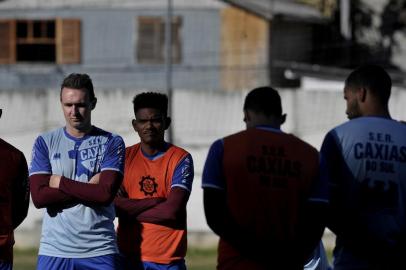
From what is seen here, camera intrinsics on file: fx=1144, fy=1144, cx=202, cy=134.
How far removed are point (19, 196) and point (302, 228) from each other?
7.60ft

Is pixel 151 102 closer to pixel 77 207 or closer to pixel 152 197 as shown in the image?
pixel 152 197

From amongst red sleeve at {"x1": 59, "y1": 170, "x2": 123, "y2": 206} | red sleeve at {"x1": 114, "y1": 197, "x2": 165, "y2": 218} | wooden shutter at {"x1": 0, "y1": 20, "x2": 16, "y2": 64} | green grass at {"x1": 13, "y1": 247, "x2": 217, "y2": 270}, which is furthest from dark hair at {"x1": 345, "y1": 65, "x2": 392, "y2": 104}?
wooden shutter at {"x1": 0, "y1": 20, "x2": 16, "y2": 64}

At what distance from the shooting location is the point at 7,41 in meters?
31.8

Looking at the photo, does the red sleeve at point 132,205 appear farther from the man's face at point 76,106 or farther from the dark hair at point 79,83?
the dark hair at point 79,83

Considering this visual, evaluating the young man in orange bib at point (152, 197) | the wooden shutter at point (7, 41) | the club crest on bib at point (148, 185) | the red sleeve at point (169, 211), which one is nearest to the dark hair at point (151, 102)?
the young man in orange bib at point (152, 197)

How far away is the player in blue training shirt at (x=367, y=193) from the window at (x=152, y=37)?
79.8ft

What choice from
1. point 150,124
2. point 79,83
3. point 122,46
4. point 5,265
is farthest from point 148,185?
point 122,46

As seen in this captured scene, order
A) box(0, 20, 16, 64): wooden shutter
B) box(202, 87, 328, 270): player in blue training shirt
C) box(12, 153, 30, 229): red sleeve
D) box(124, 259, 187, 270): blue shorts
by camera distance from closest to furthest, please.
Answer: box(202, 87, 328, 270): player in blue training shirt
box(12, 153, 30, 229): red sleeve
box(124, 259, 187, 270): blue shorts
box(0, 20, 16, 64): wooden shutter

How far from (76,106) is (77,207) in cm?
77

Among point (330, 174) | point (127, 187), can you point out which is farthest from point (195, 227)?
point (330, 174)

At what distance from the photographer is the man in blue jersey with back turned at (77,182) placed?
8695mm

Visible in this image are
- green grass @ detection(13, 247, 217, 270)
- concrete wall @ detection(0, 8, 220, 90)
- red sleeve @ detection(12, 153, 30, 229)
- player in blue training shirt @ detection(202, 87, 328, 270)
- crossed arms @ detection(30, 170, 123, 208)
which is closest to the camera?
player in blue training shirt @ detection(202, 87, 328, 270)

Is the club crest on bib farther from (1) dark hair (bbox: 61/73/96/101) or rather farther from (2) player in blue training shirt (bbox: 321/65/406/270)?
(2) player in blue training shirt (bbox: 321/65/406/270)

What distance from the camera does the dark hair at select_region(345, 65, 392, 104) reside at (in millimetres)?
7691
